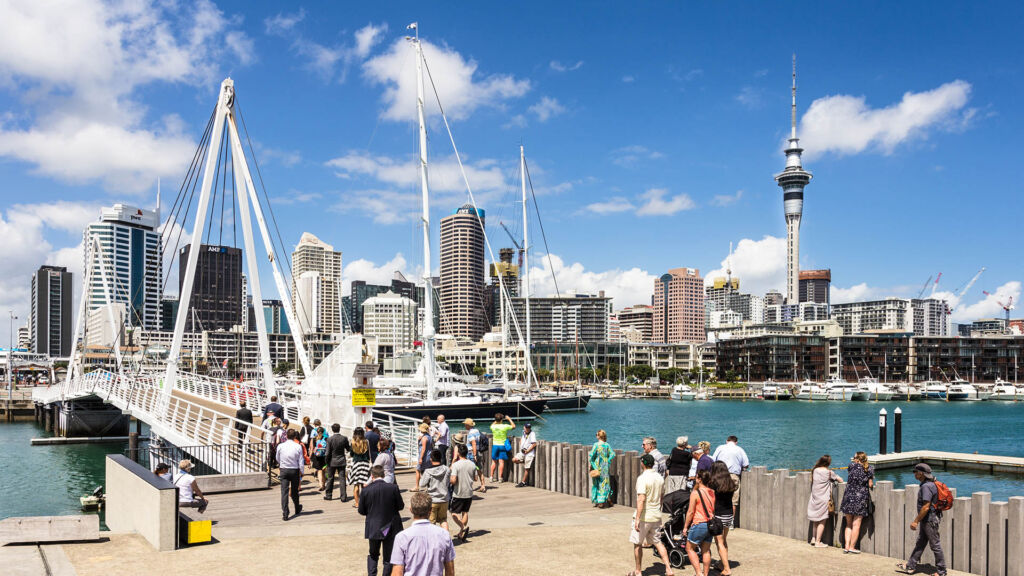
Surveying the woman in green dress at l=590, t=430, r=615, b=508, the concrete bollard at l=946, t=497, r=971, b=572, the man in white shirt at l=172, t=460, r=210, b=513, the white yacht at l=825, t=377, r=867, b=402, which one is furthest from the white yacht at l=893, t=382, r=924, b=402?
the man in white shirt at l=172, t=460, r=210, b=513

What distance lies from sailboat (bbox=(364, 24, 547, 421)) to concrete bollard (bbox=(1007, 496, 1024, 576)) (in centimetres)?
4875

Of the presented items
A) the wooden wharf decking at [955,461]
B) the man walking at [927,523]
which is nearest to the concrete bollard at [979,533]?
the man walking at [927,523]

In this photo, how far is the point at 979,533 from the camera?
11.7 meters

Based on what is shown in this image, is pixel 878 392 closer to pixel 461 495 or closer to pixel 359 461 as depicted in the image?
pixel 359 461

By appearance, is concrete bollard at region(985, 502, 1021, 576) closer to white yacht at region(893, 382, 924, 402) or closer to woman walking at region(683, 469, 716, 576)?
woman walking at region(683, 469, 716, 576)

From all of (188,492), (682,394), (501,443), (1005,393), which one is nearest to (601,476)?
(501,443)

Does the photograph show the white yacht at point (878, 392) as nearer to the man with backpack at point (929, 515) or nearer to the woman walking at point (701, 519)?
the man with backpack at point (929, 515)

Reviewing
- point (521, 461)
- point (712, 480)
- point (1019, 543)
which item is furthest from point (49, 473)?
point (1019, 543)

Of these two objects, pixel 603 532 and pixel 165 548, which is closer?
pixel 165 548

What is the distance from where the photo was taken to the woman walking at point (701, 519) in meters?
11.2

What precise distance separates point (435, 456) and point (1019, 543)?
8.73m

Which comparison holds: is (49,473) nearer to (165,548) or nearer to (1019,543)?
(165,548)

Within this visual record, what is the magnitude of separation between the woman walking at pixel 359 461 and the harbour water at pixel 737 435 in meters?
18.1

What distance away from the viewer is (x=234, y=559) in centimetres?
1223
